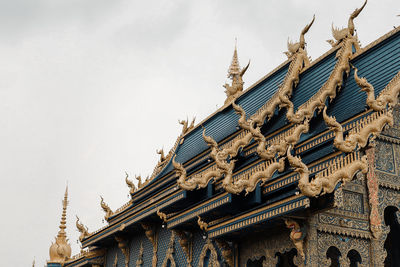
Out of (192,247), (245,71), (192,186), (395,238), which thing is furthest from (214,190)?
(245,71)

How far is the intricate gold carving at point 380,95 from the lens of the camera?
34.4ft

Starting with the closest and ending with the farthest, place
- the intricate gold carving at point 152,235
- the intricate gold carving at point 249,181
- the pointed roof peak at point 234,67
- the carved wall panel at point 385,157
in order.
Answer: the carved wall panel at point 385,157, the intricate gold carving at point 249,181, the intricate gold carving at point 152,235, the pointed roof peak at point 234,67

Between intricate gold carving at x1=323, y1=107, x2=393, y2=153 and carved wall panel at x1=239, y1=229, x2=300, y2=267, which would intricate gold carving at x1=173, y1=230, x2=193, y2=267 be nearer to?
carved wall panel at x1=239, y1=229, x2=300, y2=267

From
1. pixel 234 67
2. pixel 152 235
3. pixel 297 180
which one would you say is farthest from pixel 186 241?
pixel 234 67

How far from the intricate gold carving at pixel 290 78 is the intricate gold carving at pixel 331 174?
5109 millimetres

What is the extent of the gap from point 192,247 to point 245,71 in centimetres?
694

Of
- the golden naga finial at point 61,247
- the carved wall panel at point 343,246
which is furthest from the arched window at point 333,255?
the golden naga finial at point 61,247

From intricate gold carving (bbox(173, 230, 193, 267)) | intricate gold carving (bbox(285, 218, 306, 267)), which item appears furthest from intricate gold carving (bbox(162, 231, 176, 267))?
intricate gold carving (bbox(285, 218, 306, 267))

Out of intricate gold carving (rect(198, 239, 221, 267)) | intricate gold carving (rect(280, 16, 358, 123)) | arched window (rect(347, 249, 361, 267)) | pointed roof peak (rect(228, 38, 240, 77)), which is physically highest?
pointed roof peak (rect(228, 38, 240, 77))

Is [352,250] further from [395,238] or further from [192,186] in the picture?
[192,186]

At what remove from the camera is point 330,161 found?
10320 mm

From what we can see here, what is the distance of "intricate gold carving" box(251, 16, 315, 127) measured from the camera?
1531 cm

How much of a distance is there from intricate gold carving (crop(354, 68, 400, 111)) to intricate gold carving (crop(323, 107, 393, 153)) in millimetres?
148

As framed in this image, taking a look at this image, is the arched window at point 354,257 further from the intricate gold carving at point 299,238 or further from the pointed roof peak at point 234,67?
the pointed roof peak at point 234,67
